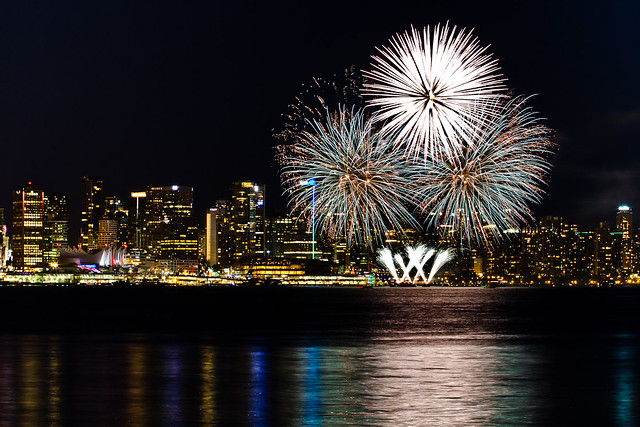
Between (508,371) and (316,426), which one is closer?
(316,426)

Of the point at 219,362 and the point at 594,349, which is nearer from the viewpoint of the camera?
the point at 219,362

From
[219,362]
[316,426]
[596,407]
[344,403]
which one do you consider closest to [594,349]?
[219,362]

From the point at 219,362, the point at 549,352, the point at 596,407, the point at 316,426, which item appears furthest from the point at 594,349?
the point at 316,426

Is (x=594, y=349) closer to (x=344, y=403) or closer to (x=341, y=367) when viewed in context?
(x=341, y=367)

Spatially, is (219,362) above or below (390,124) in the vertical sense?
below

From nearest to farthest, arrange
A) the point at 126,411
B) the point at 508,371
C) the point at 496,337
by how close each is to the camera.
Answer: the point at 126,411
the point at 508,371
the point at 496,337

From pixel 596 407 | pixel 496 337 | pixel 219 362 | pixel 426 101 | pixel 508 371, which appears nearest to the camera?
pixel 596 407

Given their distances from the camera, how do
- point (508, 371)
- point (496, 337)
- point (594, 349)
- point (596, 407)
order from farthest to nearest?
point (496, 337) → point (594, 349) → point (508, 371) → point (596, 407)

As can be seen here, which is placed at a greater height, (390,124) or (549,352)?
(390,124)

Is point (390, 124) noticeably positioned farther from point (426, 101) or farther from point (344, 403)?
point (344, 403)
